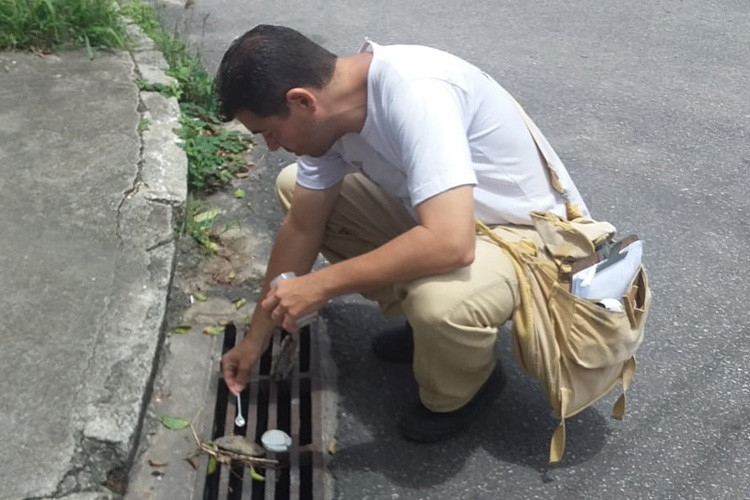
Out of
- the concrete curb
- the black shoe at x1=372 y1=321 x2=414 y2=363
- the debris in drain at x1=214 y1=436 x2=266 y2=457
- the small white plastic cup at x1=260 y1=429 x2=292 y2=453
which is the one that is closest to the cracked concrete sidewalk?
the concrete curb

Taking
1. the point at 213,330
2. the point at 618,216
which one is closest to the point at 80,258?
the point at 213,330

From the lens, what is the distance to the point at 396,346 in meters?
3.03

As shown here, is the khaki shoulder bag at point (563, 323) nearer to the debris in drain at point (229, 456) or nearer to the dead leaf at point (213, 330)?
the debris in drain at point (229, 456)

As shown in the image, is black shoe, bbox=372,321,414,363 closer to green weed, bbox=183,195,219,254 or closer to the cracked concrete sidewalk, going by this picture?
the cracked concrete sidewalk

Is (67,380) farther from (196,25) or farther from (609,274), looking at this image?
(196,25)

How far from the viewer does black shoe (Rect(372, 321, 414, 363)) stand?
9.94ft

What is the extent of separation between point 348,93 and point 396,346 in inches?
37.1

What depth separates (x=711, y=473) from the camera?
8.71ft

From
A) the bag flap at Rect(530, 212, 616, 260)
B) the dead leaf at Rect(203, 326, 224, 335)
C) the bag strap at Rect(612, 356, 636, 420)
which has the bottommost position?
the dead leaf at Rect(203, 326, 224, 335)

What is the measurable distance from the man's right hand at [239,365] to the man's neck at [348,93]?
74 centimetres

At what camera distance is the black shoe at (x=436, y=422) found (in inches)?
106

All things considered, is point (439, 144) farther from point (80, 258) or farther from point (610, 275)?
point (80, 258)

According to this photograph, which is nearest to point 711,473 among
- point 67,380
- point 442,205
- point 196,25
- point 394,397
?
point 394,397

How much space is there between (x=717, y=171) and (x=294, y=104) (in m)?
2.58
